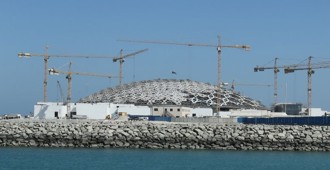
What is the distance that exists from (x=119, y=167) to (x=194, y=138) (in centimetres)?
1541

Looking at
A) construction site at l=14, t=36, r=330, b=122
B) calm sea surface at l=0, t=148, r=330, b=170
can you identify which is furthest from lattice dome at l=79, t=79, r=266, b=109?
calm sea surface at l=0, t=148, r=330, b=170

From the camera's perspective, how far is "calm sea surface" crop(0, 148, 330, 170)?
43.2 meters

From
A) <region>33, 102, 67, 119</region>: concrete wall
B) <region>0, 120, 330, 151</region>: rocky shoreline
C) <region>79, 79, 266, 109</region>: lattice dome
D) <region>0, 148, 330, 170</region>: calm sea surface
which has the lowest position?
<region>0, 148, 330, 170</region>: calm sea surface

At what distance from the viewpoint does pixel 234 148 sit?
56.8 m

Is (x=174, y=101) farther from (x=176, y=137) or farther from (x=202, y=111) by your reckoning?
(x=176, y=137)

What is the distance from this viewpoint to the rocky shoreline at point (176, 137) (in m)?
56.9

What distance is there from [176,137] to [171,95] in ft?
229

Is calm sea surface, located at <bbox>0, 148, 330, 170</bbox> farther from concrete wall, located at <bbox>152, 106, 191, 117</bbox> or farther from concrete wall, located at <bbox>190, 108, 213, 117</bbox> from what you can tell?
concrete wall, located at <bbox>190, 108, 213, 117</bbox>

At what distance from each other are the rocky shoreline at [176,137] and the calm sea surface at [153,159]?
2444 millimetres

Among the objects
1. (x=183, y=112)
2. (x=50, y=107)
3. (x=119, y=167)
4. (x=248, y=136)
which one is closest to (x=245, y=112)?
(x=183, y=112)

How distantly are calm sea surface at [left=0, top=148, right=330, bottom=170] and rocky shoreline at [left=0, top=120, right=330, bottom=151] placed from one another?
2444 millimetres

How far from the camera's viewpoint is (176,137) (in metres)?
57.1

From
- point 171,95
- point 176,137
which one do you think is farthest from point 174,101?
point 176,137

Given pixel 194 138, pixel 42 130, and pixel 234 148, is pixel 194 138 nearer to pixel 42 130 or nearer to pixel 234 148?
pixel 234 148
